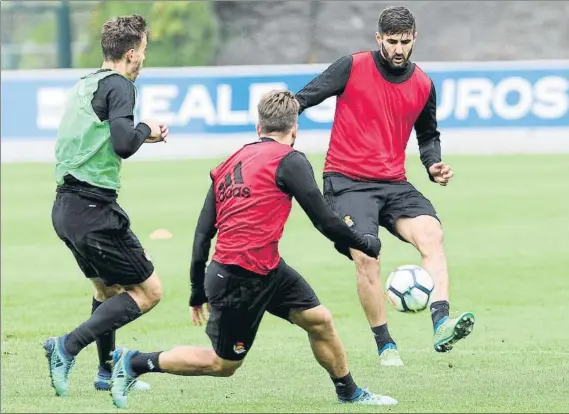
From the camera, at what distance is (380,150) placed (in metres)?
9.02

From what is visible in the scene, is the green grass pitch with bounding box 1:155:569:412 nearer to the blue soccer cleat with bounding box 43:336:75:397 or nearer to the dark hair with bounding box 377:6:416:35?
the blue soccer cleat with bounding box 43:336:75:397

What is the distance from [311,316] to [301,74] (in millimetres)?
14949

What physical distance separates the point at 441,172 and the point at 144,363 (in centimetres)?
276

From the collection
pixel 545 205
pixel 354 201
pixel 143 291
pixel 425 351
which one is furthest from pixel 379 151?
pixel 545 205

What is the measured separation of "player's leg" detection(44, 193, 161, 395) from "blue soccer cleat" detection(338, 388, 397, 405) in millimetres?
1341

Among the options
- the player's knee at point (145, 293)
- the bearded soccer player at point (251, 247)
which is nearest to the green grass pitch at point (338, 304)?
the bearded soccer player at point (251, 247)

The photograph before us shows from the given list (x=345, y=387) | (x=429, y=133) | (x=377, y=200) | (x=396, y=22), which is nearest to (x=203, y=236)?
(x=345, y=387)

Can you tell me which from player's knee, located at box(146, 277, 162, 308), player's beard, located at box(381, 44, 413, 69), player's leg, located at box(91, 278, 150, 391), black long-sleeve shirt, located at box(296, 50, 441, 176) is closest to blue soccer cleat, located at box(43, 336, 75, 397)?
player's leg, located at box(91, 278, 150, 391)

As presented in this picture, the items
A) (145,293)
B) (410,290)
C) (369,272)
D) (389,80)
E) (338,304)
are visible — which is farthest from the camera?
(338,304)

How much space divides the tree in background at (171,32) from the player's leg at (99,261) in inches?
592

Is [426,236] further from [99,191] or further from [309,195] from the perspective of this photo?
[99,191]

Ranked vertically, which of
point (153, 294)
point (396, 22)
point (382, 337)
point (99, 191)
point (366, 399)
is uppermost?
point (396, 22)

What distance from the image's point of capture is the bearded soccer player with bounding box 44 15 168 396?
24.2ft

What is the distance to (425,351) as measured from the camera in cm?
963
